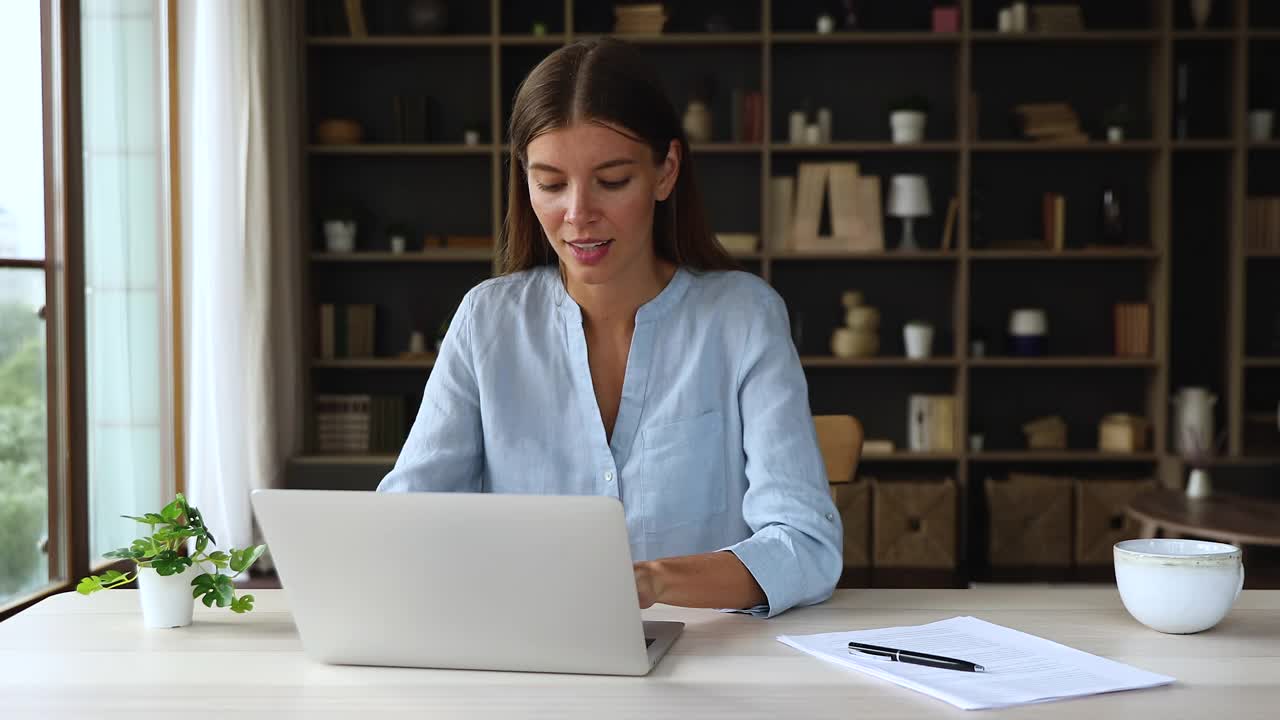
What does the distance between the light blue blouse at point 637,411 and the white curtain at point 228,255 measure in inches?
105

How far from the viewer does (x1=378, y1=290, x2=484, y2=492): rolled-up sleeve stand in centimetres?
159

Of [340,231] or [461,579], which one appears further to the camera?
[340,231]

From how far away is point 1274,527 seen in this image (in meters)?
3.13

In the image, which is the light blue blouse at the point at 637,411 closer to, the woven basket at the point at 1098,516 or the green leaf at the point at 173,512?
the green leaf at the point at 173,512

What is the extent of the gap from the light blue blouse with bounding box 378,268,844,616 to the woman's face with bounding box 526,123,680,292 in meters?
0.16

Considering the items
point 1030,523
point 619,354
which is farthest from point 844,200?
point 619,354

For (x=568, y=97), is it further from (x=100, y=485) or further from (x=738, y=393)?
(x=100, y=485)

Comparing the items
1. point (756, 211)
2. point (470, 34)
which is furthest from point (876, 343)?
point (470, 34)

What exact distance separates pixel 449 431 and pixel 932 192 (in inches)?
143

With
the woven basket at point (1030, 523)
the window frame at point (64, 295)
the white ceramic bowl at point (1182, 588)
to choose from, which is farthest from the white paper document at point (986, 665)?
the woven basket at point (1030, 523)

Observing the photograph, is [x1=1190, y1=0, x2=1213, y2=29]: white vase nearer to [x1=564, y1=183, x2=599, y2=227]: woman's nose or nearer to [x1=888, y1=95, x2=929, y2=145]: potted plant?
[x1=888, y1=95, x2=929, y2=145]: potted plant

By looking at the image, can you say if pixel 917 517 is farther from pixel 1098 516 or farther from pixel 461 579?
pixel 461 579

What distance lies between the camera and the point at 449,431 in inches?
65.2

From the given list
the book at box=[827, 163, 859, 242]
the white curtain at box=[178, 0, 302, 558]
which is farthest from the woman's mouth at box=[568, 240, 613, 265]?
the book at box=[827, 163, 859, 242]
